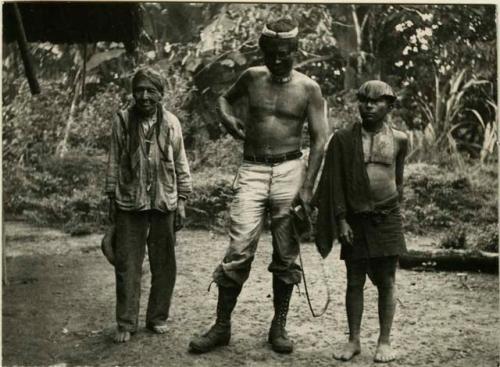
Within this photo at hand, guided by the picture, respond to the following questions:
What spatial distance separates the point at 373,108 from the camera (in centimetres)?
365

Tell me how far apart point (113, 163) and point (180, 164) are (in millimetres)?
447

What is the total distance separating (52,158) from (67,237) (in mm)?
1267

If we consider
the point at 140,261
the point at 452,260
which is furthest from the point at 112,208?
the point at 452,260

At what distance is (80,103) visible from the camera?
875cm

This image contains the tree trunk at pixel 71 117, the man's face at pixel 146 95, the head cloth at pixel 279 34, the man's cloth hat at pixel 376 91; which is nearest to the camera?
the man's cloth hat at pixel 376 91

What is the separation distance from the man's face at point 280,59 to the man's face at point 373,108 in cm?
51

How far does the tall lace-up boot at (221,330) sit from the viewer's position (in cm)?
386

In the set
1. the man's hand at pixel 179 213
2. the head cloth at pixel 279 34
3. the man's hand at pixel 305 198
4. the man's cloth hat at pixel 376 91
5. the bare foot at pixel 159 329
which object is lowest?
the bare foot at pixel 159 329

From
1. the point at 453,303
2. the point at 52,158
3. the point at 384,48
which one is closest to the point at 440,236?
the point at 453,303

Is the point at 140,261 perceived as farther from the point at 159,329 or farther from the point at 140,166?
the point at 140,166

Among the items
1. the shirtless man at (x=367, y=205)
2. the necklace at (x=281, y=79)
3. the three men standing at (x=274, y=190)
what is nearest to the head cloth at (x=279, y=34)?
the three men standing at (x=274, y=190)

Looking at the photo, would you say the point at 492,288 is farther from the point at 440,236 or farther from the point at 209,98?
the point at 209,98

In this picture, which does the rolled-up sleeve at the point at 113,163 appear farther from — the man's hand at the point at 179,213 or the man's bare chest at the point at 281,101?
the man's bare chest at the point at 281,101

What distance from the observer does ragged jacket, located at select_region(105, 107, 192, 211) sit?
4.04 meters
